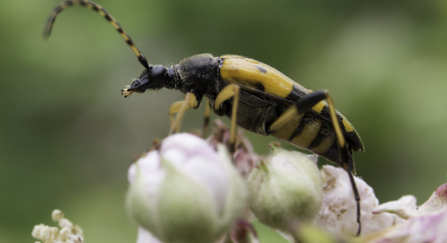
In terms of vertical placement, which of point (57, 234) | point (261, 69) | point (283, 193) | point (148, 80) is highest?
point (148, 80)

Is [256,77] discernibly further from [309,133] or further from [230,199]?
[230,199]

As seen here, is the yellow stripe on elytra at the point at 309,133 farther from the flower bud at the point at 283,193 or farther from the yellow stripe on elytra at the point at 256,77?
the flower bud at the point at 283,193

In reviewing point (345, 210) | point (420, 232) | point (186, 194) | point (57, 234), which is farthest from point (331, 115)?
point (57, 234)

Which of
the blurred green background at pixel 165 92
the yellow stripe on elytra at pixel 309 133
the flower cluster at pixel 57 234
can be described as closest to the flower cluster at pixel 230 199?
the flower cluster at pixel 57 234

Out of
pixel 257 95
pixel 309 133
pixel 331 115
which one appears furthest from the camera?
pixel 257 95

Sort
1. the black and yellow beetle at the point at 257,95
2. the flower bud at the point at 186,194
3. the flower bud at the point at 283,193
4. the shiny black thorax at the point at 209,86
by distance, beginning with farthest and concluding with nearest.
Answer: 1. the shiny black thorax at the point at 209,86
2. the black and yellow beetle at the point at 257,95
3. the flower bud at the point at 283,193
4. the flower bud at the point at 186,194
